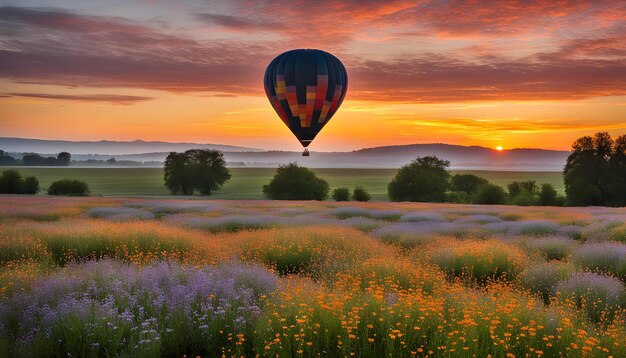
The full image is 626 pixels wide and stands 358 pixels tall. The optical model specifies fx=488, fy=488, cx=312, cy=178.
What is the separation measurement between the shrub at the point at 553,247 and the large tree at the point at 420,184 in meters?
44.6

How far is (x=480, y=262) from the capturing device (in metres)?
12.9

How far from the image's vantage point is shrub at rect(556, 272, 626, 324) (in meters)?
9.33

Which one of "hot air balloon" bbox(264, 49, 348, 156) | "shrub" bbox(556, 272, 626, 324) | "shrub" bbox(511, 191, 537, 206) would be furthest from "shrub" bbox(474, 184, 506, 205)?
"shrub" bbox(556, 272, 626, 324)

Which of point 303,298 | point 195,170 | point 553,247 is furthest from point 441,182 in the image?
point 303,298

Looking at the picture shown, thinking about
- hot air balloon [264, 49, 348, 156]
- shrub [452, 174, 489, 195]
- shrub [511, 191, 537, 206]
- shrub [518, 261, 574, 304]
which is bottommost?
shrub [511, 191, 537, 206]

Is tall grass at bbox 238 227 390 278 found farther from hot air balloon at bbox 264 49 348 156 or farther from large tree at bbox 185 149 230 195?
large tree at bbox 185 149 230 195

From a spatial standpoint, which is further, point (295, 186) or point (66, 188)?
point (66, 188)

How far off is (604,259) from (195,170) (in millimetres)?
65637

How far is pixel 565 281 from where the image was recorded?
10.5 meters

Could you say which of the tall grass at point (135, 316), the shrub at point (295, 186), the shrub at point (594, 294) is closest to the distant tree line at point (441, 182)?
the shrub at point (295, 186)

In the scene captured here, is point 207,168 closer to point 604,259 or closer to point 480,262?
point 480,262

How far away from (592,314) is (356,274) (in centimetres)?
477

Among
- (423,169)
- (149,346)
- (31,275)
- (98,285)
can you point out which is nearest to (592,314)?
(149,346)

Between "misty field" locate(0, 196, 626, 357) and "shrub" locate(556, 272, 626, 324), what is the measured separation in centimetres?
3
